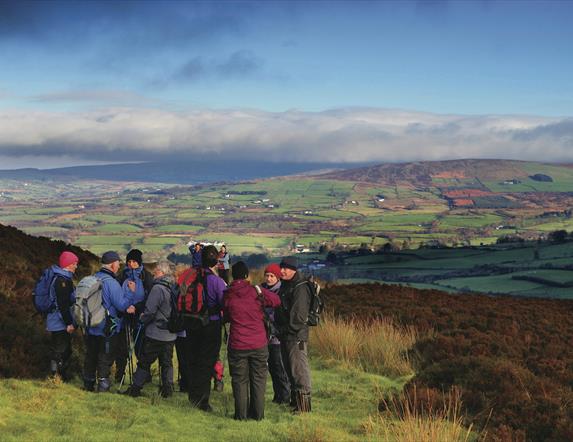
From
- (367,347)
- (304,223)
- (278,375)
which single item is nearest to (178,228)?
(304,223)

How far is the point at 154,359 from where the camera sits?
9.70 meters

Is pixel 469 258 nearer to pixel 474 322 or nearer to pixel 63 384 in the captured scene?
pixel 474 322

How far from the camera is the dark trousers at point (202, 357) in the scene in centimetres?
912

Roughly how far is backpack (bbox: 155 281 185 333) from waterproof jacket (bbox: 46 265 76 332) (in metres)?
1.52

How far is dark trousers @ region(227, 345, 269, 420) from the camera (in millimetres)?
8648

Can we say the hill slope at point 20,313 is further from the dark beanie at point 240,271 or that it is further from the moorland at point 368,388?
the dark beanie at point 240,271

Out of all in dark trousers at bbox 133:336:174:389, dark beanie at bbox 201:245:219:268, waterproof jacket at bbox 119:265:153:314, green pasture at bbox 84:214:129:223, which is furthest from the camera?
green pasture at bbox 84:214:129:223

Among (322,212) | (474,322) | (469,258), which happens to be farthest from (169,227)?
(474,322)

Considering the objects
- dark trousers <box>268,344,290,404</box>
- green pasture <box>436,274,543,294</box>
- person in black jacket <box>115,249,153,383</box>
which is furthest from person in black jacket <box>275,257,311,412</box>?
green pasture <box>436,274,543,294</box>

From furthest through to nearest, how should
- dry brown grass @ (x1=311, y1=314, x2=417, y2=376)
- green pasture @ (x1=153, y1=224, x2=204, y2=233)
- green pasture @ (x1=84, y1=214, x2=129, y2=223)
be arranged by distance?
green pasture @ (x1=84, y1=214, x2=129, y2=223) < green pasture @ (x1=153, y1=224, x2=204, y2=233) < dry brown grass @ (x1=311, y1=314, x2=417, y2=376)

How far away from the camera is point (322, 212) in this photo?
169000 mm

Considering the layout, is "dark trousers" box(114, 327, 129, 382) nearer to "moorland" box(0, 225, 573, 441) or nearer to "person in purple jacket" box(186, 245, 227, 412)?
"moorland" box(0, 225, 573, 441)

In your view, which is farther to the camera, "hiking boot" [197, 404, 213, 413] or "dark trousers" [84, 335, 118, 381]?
"dark trousers" [84, 335, 118, 381]

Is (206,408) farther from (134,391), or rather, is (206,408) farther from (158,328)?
(158,328)
